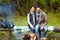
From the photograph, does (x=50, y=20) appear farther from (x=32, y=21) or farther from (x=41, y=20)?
(x=32, y=21)

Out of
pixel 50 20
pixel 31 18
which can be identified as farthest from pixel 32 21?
pixel 50 20

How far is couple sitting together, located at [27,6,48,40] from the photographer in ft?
7.58

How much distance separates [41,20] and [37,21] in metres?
0.05

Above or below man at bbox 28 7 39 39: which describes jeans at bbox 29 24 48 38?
below

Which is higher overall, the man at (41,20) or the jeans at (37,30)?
the man at (41,20)

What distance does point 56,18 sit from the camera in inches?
89.8

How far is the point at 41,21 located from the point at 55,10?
22 centimetres

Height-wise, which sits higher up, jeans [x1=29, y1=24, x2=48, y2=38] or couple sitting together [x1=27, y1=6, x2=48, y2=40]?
couple sitting together [x1=27, y1=6, x2=48, y2=40]

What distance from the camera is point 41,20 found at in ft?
7.66

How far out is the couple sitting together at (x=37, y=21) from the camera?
7.58 feet

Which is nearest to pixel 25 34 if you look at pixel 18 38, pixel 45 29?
pixel 18 38

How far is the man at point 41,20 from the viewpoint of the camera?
91.0 inches

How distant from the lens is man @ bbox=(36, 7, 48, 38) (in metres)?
2.31

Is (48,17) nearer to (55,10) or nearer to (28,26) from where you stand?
(55,10)
